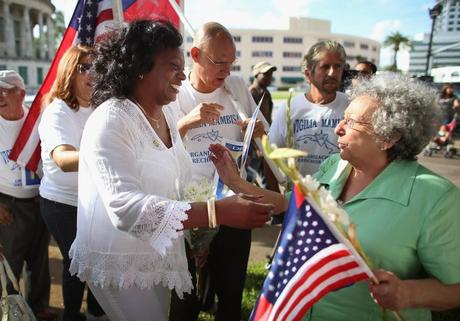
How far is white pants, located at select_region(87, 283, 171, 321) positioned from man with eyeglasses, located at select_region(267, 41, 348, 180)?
5.65 ft

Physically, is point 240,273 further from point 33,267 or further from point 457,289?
point 33,267

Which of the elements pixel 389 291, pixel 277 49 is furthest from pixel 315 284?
pixel 277 49

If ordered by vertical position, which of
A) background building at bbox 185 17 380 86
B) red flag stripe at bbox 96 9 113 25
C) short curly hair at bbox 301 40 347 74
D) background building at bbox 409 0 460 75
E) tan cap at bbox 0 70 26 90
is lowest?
tan cap at bbox 0 70 26 90

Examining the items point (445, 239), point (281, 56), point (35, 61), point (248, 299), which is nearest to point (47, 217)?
point (248, 299)

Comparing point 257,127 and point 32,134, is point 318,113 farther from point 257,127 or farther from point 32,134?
point 32,134

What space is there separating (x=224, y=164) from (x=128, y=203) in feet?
2.56

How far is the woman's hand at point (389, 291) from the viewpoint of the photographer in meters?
1.33

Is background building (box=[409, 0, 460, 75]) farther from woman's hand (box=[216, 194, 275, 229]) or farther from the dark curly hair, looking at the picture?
woman's hand (box=[216, 194, 275, 229])

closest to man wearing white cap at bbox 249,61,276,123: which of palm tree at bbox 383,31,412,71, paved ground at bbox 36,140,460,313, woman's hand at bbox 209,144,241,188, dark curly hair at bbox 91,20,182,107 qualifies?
paved ground at bbox 36,140,460,313

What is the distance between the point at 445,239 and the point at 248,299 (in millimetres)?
2450

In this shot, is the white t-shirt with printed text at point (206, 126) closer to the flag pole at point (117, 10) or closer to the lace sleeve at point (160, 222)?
the flag pole at point (117, 10)

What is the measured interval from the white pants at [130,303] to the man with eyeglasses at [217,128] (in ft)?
1.80

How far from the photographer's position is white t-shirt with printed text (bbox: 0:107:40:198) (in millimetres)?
3068

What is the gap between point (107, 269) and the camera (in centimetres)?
174
